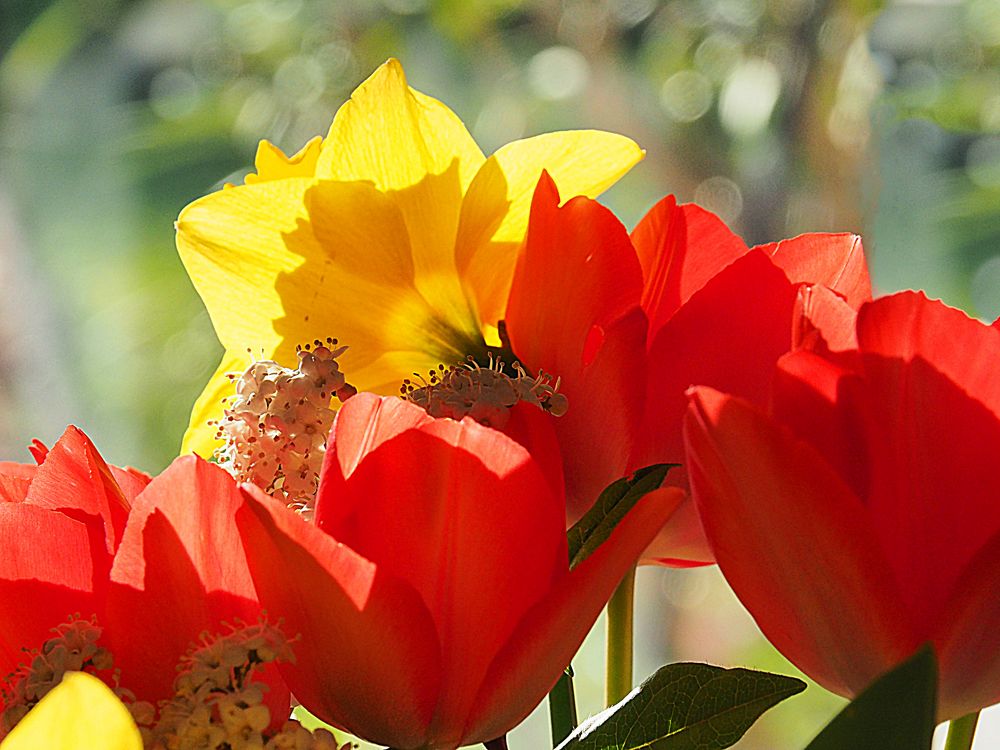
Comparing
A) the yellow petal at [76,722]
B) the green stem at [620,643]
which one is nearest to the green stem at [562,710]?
the green stem at [620,643]

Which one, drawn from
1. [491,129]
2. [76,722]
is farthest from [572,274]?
[491,129]

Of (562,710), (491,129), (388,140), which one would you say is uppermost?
(491,129)

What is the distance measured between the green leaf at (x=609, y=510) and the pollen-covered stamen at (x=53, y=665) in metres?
0.07

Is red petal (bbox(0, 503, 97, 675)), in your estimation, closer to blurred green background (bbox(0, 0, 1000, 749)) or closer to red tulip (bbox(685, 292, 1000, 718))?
red tulip (bbox(685, 292, 1000, 718))

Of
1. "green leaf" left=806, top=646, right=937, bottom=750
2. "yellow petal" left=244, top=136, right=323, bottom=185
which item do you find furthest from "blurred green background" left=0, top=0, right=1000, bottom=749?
"green leaf" left=806, top=646, right=937, bottom=750

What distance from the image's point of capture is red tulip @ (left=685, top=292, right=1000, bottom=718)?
0.16 m

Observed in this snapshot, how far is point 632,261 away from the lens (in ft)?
0.68

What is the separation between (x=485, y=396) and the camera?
19cm

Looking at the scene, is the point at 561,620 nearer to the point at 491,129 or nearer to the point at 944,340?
the point at 944,340

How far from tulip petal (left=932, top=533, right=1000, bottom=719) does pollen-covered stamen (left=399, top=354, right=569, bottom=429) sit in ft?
0.21

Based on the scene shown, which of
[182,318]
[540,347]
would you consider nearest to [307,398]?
[540,347]

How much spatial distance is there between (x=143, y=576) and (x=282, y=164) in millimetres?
104

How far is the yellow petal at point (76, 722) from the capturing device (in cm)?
12

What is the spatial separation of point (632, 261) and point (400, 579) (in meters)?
0.07
